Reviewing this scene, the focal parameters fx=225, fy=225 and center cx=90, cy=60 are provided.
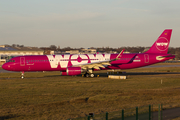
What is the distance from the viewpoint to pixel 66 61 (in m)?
45.8

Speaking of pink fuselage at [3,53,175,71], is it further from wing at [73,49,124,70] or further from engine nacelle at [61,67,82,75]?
engine nacelle at [61,67,82,75]

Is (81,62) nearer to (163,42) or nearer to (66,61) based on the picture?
(66,61)

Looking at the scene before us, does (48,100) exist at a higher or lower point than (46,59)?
lower

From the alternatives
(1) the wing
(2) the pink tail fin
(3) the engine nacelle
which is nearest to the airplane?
(1) the wing

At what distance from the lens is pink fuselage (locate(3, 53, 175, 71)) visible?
45.6m

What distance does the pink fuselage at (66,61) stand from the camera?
4559 centimetres

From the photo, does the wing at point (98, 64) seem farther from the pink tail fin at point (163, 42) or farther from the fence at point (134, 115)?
the fence at point (134, 115)

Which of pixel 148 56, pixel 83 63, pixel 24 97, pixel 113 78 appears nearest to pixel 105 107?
pixel 24 97

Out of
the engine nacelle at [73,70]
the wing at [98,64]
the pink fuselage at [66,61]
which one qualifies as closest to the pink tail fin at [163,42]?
the pink fuselage at [66,61]

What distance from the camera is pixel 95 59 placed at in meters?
46.6

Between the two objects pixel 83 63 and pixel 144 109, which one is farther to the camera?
pixel 83 63

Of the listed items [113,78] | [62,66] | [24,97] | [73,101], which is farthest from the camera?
[62,66]

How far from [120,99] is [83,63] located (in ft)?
78.3

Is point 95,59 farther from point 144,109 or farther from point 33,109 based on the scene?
point 144,109
